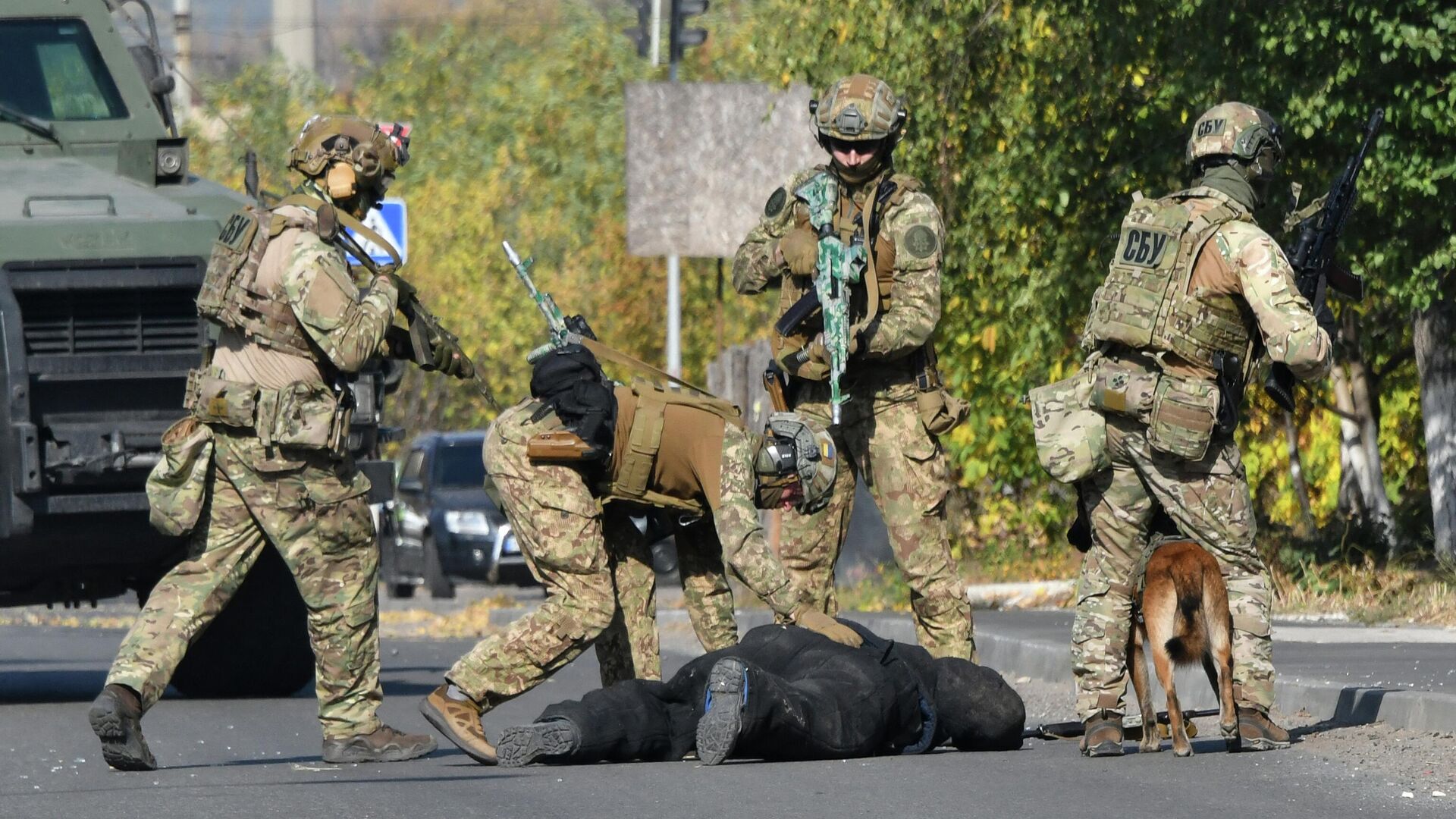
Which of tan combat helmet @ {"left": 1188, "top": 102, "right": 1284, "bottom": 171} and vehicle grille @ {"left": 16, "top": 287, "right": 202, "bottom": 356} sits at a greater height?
tan combat helmet @ {"left": 1188, "top": 102, "right": 1284, "bottom": 171}


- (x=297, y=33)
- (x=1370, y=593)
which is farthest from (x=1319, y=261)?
(x=297, y=33)

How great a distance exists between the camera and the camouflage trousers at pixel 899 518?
29.1 ft

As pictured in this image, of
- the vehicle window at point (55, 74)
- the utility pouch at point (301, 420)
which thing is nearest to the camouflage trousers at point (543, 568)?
the utility pouch at point (301, 420)

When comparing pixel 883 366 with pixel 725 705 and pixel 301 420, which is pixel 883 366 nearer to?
pixel 725 705

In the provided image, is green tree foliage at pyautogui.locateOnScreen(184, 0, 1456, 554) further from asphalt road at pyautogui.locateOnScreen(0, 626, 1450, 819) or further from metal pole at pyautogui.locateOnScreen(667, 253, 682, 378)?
asphalt road at pyautogui.locateOnScreen(0, 626, 1450, 819)

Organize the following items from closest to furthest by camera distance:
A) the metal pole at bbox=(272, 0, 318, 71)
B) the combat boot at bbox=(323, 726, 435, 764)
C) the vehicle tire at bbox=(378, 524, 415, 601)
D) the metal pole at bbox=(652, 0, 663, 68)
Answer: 1. the combat boot at bbox=(323, 726, 435, 764)
2. the metal pole at bbox=(652, 0, 663, 68)
3. the vehicle tire at bbox=(378, 524, 415, 601)
4. the metal pole at bbox=(272, 0, 318, 71)

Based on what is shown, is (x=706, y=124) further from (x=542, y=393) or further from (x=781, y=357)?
(x=542, y=393)

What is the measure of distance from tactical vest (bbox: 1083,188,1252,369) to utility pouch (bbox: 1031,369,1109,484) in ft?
0.87

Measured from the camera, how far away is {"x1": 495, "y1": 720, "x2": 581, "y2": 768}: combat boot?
7852 mm

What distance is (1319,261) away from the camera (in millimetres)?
8242

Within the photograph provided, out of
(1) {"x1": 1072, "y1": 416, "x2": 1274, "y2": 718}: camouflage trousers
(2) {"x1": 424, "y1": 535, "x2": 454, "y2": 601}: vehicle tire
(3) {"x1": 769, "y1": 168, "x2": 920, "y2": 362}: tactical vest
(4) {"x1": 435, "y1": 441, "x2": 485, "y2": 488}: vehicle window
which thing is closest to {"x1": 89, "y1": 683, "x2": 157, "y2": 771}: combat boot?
(3) {"x1": 769, "y1": 168, "x2": 920, "y2": 362}: tactical vest

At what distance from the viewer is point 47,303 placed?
10523 millimetres

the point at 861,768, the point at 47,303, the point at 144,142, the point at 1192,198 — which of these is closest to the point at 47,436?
the point at 47,303

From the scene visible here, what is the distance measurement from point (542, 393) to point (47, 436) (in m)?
3.21
